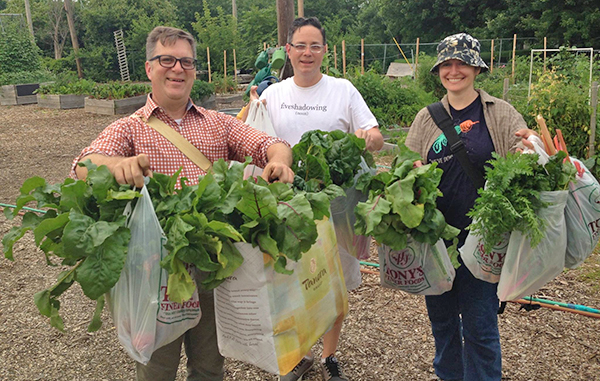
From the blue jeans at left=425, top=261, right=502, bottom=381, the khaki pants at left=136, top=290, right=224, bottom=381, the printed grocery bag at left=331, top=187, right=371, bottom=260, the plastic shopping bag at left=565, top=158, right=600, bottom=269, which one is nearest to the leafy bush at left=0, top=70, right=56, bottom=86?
the khaki pants at left=136, top=290, right=224, bottom=381

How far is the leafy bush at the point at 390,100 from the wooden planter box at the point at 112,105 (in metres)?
7.27

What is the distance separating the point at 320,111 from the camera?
3.02 metres

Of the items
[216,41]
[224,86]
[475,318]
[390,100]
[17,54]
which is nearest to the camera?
[475,318]

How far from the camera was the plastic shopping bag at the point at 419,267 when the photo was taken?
2441mm

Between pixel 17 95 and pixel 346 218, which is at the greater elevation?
pixel 17 95

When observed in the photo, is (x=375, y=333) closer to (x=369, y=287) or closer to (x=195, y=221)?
(x=369, y=287)

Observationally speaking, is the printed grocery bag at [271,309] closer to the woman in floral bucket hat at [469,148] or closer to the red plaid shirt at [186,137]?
the red plaid shirt at [186,137]

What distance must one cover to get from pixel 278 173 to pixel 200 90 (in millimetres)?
14147

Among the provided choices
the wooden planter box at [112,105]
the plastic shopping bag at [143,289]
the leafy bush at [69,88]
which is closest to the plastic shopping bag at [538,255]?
the plastic shopping bag at [143,289]

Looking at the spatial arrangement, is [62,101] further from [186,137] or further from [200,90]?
[186,137]

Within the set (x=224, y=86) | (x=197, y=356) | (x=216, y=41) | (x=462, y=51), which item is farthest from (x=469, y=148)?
(x=216, y=41)

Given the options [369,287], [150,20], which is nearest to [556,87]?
[369,287]

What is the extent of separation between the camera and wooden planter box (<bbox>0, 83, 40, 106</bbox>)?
56.7ft

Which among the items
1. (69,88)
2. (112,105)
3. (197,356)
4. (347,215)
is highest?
(69,88)
